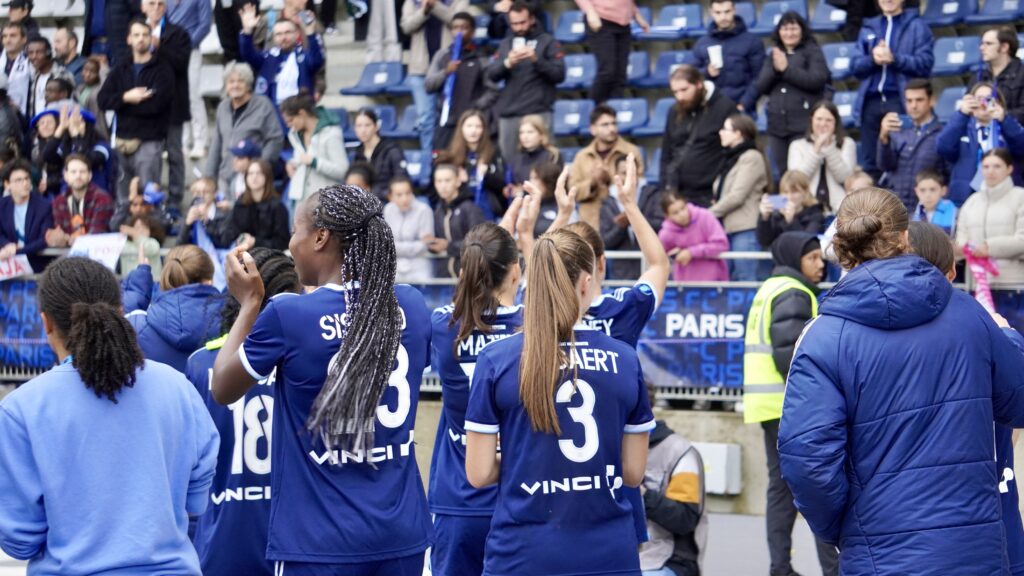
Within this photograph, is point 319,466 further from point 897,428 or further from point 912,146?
point 912,146

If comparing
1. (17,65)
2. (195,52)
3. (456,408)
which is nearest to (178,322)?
(456,408)

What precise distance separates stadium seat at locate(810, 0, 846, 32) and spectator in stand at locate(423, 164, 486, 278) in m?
4.41

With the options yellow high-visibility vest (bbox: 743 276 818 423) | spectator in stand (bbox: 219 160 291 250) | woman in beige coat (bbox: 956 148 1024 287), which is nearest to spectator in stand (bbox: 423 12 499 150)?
spectator in stand (bbox: 219 160 291 250)

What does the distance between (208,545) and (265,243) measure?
263 inches

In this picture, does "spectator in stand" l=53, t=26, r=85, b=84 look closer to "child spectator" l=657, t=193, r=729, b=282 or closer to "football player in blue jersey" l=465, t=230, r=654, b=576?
"child spectator" l=657, t=193, r=729, b=282

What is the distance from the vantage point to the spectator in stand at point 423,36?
45.9ft

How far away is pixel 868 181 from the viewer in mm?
9930

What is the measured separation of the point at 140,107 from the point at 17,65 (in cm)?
249

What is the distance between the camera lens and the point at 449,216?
10.8 metres

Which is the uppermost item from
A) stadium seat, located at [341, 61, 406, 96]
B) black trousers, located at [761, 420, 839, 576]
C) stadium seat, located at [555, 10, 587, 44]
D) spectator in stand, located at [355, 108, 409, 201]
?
stadium seat, located at [555, 10, 587, 44]

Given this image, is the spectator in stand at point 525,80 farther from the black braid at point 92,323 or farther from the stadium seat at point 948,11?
the black braid at point 92,323

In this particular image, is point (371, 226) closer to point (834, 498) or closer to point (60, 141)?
point (834, 498)

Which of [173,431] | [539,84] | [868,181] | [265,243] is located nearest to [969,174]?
[868,181]

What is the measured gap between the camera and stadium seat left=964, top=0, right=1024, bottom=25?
1252 cm
